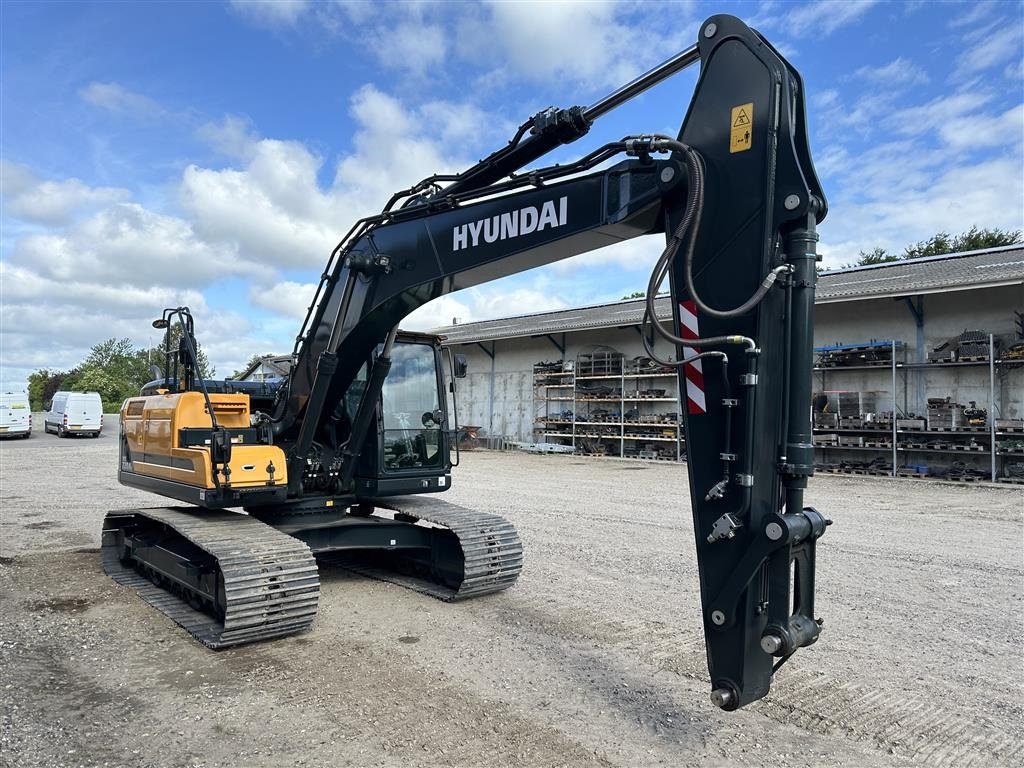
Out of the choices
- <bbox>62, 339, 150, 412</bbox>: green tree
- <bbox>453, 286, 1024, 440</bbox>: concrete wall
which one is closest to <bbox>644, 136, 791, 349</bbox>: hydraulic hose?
<bbox>453, 286, 1024, 440</bbox>: concrete wall

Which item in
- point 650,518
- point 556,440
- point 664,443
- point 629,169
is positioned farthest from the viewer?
point 556,440

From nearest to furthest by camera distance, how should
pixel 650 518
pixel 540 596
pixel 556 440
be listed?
pixel 540 596
pixel 650 518
pixel 556 440

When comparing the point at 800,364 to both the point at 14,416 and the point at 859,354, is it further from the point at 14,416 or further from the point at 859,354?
the point at 14,416

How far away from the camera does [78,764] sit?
3.73 m

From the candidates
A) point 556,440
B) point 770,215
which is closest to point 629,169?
point 770,215

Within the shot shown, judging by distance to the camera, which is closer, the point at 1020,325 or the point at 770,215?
the point at 770,215

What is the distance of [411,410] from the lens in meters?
7.44

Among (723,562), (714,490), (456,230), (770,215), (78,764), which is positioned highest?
(456,230)

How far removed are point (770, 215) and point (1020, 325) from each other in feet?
54.4

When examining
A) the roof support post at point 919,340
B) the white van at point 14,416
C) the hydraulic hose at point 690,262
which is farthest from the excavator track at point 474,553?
the white van at point 14,416

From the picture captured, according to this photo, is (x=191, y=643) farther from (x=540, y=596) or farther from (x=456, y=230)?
(x=456, y=230)

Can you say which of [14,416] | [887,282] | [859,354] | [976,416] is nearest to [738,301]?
[976,416]

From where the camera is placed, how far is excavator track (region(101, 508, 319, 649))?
17.8 feet

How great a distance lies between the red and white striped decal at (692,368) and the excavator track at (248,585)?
333 cm
